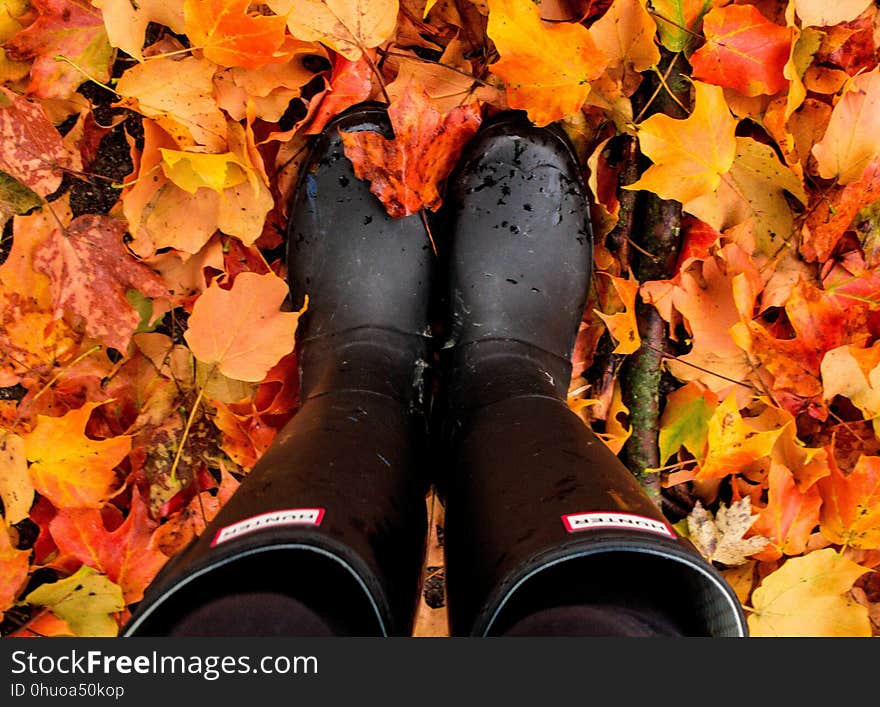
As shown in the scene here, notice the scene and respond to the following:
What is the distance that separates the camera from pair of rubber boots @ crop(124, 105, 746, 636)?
0.61 metres

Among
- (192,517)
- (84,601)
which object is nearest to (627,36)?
(192,517)

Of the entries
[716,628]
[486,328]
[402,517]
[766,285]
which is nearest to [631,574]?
[716,628]

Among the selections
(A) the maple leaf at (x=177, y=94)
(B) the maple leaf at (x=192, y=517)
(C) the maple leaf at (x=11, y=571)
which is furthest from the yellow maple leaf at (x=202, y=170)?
(C) the maple leaf at (x=11, y=571)

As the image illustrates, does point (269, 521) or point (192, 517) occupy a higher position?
point (269, 521)

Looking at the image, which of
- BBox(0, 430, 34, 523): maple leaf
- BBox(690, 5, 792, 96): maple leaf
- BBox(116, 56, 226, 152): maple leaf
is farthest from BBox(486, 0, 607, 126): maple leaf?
BBox(0, 430, 34, 523): maple leaf

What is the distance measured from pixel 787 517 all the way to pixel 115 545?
983 millimetres

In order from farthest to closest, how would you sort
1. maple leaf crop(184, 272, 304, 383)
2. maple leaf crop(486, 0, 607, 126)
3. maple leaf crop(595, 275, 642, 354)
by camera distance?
1. maple leaf crop(595, 275, 642, 354)
2. maple leaf crop(184, 272, 304, 383)
3. maple leaf crop(486, 0, 607, 126)

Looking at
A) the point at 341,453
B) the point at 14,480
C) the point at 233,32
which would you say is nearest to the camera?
the point at 341,453

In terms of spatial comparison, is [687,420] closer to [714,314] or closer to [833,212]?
[714,314]

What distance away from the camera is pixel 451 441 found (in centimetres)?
91

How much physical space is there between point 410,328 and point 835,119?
2.14 feet

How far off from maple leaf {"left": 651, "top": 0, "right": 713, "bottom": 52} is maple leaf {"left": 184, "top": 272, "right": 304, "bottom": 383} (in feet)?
2.03

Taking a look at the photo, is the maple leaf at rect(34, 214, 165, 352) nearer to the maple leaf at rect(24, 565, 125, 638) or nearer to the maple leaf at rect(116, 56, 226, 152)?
the maple leaf at rect(116, 56, 226, 152)

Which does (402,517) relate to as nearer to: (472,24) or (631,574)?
(631,574)
